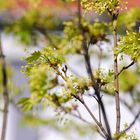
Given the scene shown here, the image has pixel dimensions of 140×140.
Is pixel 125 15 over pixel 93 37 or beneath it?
over

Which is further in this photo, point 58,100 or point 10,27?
point 10,27

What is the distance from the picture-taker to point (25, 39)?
349 centimetres

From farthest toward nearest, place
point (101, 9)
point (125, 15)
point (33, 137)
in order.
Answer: point (33, 137) → point (125, 15) → point (101, 9)

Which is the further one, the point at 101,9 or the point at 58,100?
the point at 58,100

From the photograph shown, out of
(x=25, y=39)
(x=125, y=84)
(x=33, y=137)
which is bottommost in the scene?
(x=125, y=84)

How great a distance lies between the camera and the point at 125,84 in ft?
11.3

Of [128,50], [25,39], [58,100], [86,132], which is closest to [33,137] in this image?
[86,132]

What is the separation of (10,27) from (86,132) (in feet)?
3.81

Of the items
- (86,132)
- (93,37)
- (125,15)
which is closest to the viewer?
(93,37)

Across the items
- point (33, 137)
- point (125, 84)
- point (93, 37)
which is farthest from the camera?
point (33, 137)

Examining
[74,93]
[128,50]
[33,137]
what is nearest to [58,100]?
[74,93]

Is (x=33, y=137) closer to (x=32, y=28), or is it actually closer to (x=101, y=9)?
(x=32, y=28)

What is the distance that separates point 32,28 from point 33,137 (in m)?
3.57

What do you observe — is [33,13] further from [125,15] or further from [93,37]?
[93,37]
